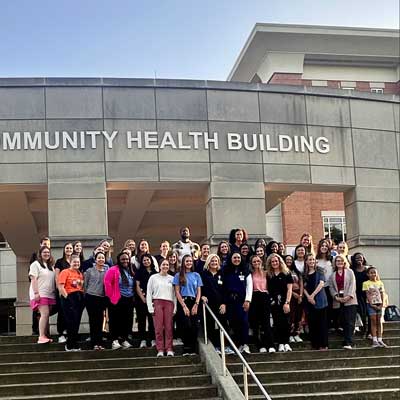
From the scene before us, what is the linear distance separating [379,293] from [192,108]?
19.3 ft

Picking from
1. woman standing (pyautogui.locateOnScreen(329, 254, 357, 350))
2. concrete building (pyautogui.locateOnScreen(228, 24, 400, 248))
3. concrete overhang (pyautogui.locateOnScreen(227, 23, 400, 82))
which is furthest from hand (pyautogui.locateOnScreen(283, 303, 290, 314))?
concrete overhang (pyautogui.locateOnScreen(227, 23, 400, 82))

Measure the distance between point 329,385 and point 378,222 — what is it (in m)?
6.79

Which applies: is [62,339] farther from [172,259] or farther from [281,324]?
[281,324]

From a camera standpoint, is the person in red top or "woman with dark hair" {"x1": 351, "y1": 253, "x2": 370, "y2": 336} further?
"woman with dark hair" {"x1": 351, "y1": 253, "x2": 370, "y2": 336}

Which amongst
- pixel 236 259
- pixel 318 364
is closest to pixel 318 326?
pixel 318 364

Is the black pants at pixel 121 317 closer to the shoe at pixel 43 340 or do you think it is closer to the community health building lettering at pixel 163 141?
the shoe at pixel 43 340

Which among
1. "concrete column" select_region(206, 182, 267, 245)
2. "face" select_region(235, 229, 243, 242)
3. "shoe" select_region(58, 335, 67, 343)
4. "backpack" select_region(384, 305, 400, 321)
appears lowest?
"backpack" select_region(384, 305, 400, 321)

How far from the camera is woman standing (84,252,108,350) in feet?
35.6

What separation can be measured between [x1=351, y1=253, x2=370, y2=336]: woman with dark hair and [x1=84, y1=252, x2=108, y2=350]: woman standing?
427 centimetres

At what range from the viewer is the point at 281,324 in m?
11.2

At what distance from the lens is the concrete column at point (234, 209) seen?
15195 millimetres

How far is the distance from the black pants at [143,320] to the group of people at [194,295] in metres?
0.02

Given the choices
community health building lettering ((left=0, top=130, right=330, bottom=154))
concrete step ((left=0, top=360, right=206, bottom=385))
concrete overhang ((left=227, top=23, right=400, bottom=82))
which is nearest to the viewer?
concrete step ((left=0, top=360, right=206, bottom=385))

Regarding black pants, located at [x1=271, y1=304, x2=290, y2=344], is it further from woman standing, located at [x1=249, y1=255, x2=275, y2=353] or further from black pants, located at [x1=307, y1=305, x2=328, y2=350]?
black pants, located at [x1=307, y1=305, x2=328, y2=350]
